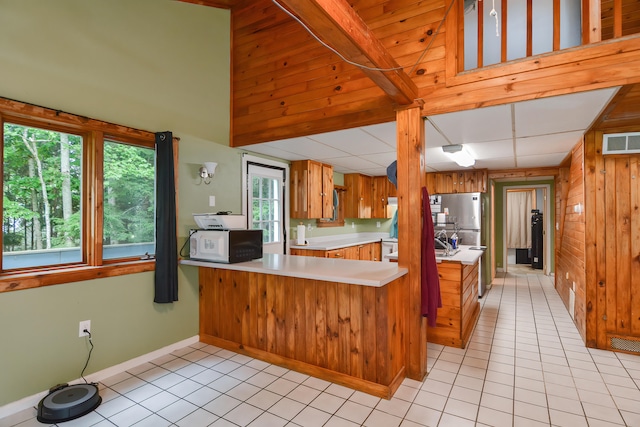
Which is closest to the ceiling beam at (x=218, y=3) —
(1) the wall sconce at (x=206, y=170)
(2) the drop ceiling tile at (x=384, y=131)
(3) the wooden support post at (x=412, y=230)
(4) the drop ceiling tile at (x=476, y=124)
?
(1) the wall sconce at (x=206, y=170)

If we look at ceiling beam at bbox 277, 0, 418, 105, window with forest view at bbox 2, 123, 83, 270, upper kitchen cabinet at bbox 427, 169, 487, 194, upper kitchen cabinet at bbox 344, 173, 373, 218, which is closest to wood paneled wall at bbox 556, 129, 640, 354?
upper kitchen cabinet at bbox 427, 169, 487, 194

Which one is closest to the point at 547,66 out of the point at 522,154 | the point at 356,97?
the point at 356,97

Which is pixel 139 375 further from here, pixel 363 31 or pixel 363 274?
pixel 363 31

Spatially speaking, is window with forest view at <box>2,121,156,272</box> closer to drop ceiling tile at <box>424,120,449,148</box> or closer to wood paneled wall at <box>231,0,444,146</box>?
wood paneled wall at <box>231,0,444,146</box>

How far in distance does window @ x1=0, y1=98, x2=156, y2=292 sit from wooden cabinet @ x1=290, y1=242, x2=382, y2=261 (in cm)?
221

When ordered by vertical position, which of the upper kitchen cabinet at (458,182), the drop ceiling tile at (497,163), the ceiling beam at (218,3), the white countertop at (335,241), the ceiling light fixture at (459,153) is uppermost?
the ceiling beam at (218,3)

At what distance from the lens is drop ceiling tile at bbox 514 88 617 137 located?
2.30m

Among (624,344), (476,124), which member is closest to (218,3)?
(476,124)

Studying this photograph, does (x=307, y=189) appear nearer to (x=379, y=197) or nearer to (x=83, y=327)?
(x=379, y=197)

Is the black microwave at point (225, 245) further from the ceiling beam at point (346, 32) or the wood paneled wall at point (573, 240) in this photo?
the wood paneled wall at point (573, 240)

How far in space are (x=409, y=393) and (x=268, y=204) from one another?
2961 mm

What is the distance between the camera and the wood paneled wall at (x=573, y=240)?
11.4 ft

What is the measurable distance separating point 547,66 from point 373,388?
8.57 ft

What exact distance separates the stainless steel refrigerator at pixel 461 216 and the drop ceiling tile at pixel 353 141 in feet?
7.21
